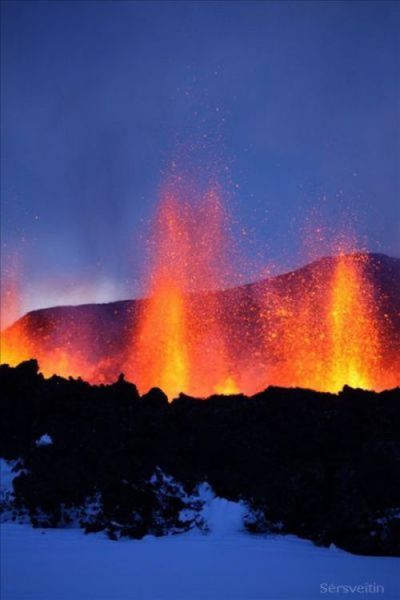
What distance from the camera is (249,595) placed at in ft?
20.5

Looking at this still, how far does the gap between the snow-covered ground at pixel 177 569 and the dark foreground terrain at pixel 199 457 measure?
2.85 feet

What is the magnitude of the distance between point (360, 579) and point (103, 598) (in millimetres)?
3291

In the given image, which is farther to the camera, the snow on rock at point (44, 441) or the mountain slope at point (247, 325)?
the mountain slope at point (247, 325)

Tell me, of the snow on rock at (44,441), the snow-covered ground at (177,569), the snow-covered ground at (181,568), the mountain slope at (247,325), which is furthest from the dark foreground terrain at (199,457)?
the mountain slope at (247,325)

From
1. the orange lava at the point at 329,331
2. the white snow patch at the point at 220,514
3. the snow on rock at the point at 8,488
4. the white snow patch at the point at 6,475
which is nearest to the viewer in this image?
the white snow patch at the point at 220,514

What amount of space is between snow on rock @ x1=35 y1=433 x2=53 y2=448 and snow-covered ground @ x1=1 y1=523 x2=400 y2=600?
3475mm

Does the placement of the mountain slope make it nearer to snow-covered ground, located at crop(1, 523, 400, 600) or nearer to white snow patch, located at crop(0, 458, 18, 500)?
white snow patch, located at crop(0, 458, 18, 500)

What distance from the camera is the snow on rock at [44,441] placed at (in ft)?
41.5

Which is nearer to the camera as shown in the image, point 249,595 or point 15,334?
point 249,595

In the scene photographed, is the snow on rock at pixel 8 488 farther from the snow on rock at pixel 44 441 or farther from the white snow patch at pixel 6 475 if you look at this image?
the snow on rock at pixel 44 441

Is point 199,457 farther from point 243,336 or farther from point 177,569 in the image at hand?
point 243,336

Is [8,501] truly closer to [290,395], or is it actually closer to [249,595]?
[249,595]

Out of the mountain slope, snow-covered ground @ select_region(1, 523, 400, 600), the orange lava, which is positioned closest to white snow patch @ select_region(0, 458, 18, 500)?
snow-covered ground @ select_region(1, 523, 400, 600)

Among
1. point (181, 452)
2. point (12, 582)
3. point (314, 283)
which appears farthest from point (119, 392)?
point (314, 283)
